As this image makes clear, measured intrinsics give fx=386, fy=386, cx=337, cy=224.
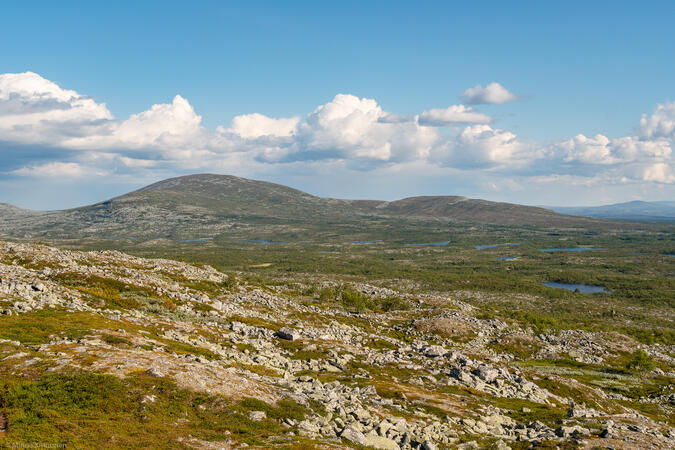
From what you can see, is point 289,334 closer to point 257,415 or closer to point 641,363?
point 257,415

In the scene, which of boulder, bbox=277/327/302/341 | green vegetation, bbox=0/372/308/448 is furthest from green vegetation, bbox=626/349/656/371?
green vegetation, bbox=0/372/308/448

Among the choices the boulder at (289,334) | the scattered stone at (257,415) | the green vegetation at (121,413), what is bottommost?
the boulder at (289,334)

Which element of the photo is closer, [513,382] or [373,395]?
[373,395]

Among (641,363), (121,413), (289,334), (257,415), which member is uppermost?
(121,413)

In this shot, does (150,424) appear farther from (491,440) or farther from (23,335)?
(491,440)

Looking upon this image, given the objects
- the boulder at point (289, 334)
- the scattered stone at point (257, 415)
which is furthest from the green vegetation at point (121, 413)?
the boulder at point (289, 334)

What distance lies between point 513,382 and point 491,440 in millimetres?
23609

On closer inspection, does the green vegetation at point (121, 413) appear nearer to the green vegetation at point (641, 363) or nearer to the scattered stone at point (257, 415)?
the scattered stone at point (257, 415)

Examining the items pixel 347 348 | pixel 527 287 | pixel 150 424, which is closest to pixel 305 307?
pixel 347 348

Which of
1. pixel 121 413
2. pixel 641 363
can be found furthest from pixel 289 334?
pixel 641 363

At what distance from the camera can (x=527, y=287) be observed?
187 m

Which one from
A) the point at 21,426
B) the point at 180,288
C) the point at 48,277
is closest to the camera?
the point at 21,426

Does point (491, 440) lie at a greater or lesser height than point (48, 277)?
lesser

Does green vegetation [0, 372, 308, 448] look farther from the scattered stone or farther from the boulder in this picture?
the boulder
